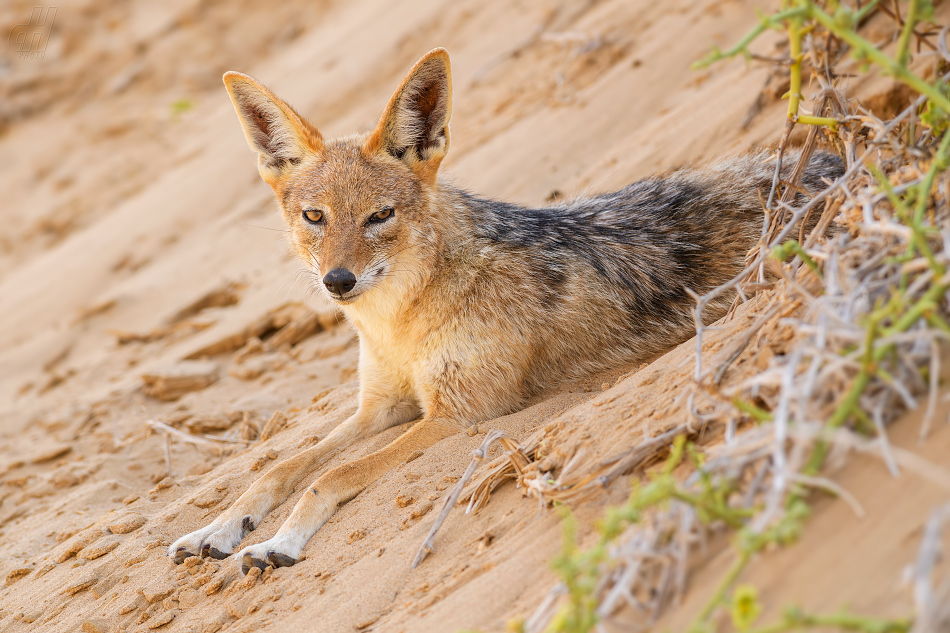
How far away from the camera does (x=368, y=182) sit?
4.50 metres

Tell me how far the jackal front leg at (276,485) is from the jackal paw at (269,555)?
0.31m

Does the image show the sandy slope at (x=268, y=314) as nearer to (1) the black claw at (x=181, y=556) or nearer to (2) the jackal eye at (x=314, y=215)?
(1) the black claw at (x=181, y=556)

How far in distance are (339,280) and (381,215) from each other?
53 cm

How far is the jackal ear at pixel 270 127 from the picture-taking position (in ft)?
15.1

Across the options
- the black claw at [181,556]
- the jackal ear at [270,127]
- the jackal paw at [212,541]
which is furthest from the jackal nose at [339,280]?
the black claw at [181,556]

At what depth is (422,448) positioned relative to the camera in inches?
163

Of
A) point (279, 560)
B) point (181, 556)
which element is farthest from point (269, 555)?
point (181, 556)

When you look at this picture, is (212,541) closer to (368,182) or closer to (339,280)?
(339,280)

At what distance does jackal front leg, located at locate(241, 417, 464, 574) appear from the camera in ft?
11.7

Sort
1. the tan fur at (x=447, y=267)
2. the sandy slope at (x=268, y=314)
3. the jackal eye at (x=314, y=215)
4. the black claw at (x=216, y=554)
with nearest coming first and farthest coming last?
the sandy slope at (x=268, y=314), the black claw at (x=216, y=554), the tan fur at (x=447, y=267), the jackal eye at (x=314, y=215)

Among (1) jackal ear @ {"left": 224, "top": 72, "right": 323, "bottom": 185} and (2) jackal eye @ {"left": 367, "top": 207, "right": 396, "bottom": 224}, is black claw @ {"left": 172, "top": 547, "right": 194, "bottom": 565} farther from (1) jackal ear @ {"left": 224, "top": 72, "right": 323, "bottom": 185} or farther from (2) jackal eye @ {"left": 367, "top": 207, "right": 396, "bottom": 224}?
(1) jackal ear @ {"left": 224, "top": 72, "right": 323, "bottom": 185}

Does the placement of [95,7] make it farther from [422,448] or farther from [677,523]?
[677,523]

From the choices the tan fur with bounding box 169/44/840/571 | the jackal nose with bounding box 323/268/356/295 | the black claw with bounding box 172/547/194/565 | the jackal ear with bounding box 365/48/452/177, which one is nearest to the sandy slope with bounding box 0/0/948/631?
the black claw with bounding box 172/547/194/565

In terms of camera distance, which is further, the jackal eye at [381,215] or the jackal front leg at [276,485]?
the jackal eye at [381,215]
